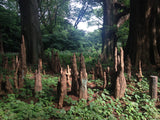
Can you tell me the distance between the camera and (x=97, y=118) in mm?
2836

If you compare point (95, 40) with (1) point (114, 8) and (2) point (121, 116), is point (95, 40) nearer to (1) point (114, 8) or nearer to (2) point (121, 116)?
(1) point (114, 8)

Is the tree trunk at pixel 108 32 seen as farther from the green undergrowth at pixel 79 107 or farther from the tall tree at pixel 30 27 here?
the green undergrowth at pixel 79 107

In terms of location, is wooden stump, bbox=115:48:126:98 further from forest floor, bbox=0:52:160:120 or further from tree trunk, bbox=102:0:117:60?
tree trunk, bbox=102:0:117:60

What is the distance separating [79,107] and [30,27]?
598 centimetres

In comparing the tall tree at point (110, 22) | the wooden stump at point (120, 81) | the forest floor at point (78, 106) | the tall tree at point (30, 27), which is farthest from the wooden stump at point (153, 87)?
the tall tree at point (110, 22)

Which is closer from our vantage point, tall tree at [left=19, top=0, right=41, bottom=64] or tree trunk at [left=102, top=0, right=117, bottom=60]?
tall tree at [left=19, top=0, right=41, bottom=64]

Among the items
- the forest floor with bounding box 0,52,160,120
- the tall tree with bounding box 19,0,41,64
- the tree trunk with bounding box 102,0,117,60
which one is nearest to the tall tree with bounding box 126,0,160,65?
the tree trunk with bounding box 102,0,117,60

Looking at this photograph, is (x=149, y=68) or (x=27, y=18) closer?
(x=149, y=68)

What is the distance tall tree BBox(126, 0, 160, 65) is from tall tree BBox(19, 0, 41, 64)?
561 cm

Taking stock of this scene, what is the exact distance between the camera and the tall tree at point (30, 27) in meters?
7.45

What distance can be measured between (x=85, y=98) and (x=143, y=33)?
18.5 ft

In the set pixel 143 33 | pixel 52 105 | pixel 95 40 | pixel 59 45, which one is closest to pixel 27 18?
pixel 52 105

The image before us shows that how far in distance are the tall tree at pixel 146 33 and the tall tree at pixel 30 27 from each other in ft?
18.4

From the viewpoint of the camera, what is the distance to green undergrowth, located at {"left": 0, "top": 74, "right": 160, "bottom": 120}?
266cm
